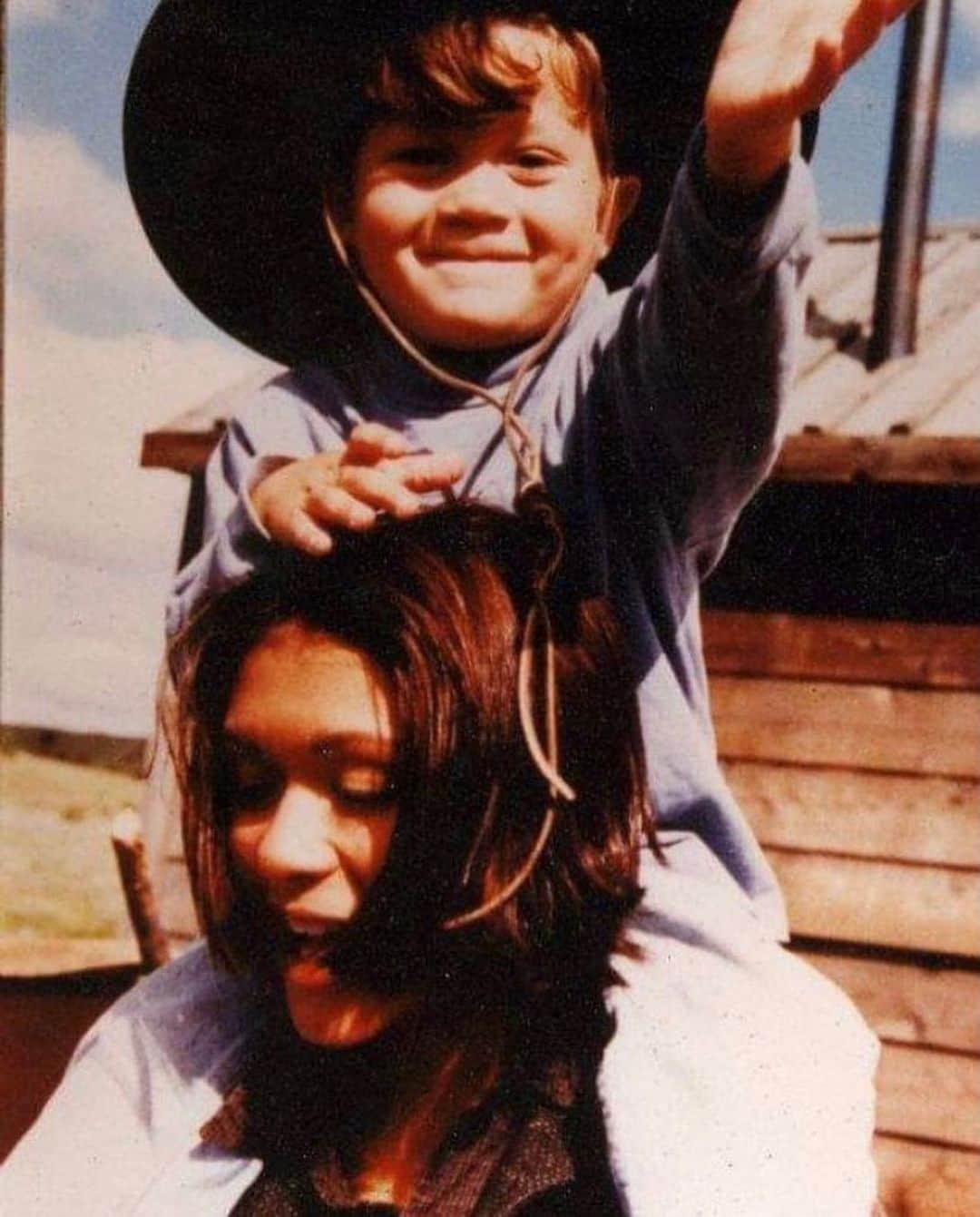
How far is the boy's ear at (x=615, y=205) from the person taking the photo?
4.41 feet

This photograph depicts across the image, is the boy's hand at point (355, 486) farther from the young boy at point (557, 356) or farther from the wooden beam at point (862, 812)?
the wooden beam at point (862, 812)

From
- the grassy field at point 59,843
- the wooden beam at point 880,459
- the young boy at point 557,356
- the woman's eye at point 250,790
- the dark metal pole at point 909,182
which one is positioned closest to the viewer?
the young boy at point 557,356

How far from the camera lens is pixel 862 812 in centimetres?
414

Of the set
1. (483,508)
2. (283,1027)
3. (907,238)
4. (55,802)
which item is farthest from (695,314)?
(55,802)

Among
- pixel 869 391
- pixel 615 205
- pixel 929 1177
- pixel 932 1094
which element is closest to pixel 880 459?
pixel 869 391

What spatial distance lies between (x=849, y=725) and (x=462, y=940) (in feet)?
10.5

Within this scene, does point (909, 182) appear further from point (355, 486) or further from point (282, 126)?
point (355, 486)

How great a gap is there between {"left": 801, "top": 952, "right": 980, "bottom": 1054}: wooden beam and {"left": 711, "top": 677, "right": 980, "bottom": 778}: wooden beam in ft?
1.74

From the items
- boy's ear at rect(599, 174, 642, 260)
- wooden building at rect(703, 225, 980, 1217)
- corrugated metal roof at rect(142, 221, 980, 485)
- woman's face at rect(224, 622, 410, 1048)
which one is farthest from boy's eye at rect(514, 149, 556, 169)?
wooden building at rect(703, 225, 980, 1217)

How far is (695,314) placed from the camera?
1010 millimetres

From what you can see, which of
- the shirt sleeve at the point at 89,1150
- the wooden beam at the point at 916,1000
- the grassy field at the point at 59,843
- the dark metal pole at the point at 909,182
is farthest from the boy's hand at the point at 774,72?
the grassy field at the point at 59,843

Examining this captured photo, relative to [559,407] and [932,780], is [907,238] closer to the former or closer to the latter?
[932,780]

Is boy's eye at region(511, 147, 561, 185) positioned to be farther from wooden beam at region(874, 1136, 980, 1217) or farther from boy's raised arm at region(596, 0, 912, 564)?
wooden beam at region(874, 1136, 980, 1217)

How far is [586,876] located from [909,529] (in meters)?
3.13
